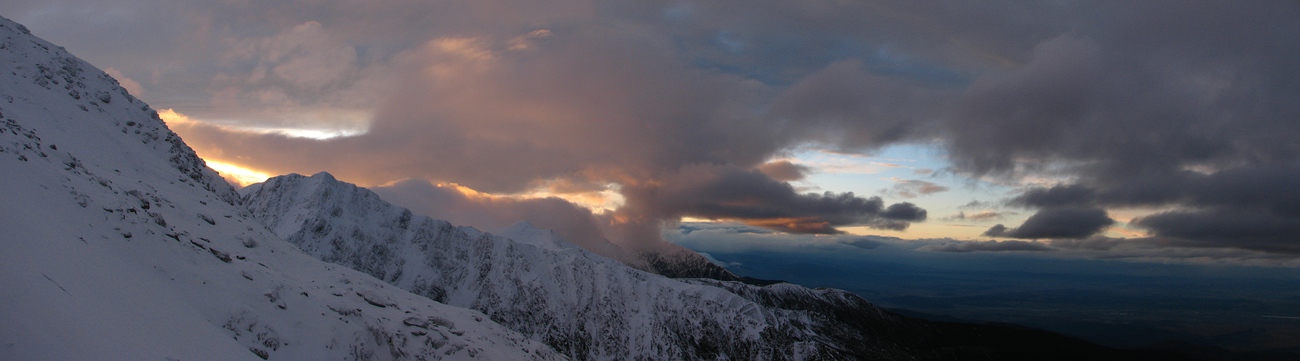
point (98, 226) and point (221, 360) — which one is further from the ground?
point (98, 226)

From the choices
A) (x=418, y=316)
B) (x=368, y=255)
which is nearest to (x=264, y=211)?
(x=368, y=255)

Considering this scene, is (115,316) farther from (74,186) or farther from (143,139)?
(143,139)

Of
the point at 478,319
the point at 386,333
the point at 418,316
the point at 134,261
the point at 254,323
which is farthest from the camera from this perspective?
the point at 478,319

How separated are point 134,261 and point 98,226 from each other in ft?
10.0

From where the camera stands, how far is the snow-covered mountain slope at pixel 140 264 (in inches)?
752

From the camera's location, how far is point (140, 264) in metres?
25.6

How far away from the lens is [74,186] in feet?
94.8

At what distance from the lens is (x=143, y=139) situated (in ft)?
157

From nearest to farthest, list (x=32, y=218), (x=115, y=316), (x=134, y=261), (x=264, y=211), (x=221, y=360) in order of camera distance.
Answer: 1. (x=115, y=316)
2. (x=221, y=360)
3. (x=32, y=218)
4. (x=134, y=261)
5. (x=264, y=211)

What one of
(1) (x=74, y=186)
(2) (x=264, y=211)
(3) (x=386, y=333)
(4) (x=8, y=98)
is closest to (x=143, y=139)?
(4) (x=8, y=98)

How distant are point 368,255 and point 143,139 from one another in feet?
521

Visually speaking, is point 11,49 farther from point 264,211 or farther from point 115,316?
point 264,211

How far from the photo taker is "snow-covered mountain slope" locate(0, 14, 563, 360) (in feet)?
62.6

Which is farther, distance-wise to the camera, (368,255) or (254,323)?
(368,255)
